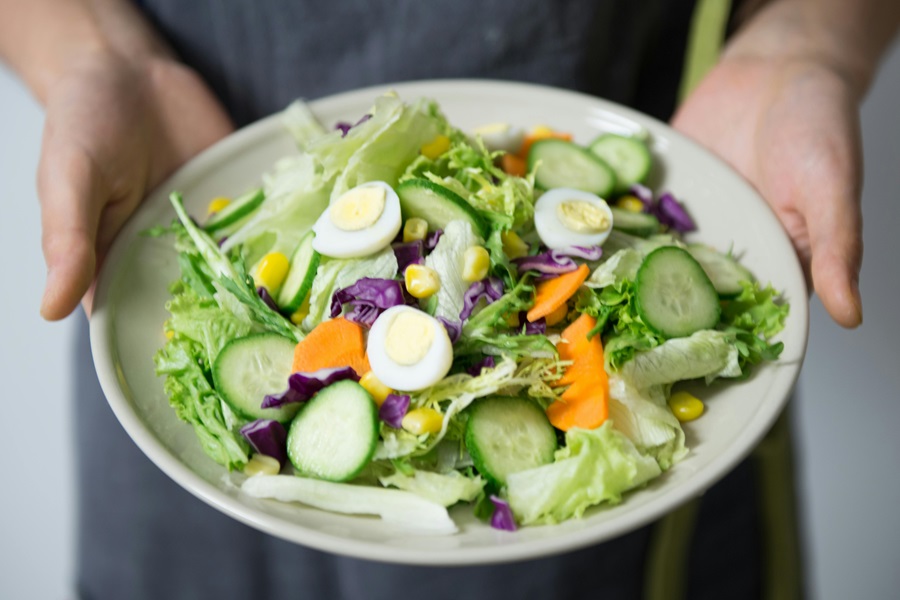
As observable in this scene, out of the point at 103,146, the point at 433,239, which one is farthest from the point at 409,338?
the point at 103,146

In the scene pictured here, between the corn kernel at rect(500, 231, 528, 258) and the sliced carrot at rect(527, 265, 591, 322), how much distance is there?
15 centimetres

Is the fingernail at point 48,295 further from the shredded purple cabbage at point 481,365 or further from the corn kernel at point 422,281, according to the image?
the shredded purple cabbage at point 481,365

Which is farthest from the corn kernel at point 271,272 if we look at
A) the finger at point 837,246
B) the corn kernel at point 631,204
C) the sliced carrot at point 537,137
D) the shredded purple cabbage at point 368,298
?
the finger at point 837,246

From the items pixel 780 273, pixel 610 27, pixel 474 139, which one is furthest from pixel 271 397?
pixel 610 27

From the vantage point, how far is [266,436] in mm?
1882

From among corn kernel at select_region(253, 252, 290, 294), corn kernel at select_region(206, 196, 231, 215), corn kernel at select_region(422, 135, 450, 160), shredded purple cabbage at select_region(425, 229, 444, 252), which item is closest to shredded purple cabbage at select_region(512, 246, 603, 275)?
shredded purple cabbage at select_region(425, 229, 444, 252)

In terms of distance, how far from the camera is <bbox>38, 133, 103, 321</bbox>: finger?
2.04 m

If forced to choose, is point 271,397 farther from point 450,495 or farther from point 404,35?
point 404,35

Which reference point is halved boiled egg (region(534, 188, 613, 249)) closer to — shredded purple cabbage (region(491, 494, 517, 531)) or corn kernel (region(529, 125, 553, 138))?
corn kernel (region(529, 125, 553, 138))

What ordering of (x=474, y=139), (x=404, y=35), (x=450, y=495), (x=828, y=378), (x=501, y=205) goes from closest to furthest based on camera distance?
(x=450, y=495) → (x=501, y=205) → (x=474, y=139) → (x=404, y=35) → (x=828, y=378)

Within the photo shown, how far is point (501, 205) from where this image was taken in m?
2.30

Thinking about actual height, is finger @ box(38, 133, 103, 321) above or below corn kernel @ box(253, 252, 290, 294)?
above

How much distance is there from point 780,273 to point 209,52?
2099mm

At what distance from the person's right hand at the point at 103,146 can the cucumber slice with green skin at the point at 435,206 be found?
2.72ft
